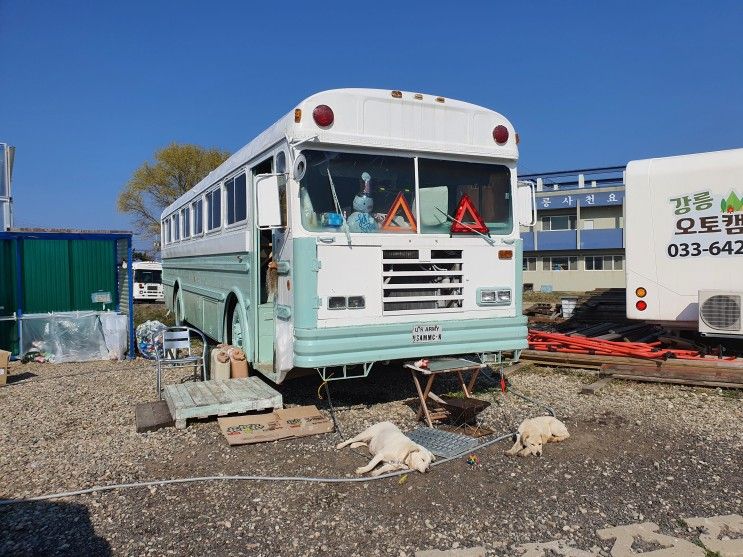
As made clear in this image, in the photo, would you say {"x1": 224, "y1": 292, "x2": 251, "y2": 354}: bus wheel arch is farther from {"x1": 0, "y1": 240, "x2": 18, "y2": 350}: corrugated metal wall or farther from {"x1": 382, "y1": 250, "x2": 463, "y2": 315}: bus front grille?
{"x1": 0, "y1": 240, "x2": 18, "y2": 350}: corrugated metal wall

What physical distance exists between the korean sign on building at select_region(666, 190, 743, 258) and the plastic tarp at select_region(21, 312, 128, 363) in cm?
874

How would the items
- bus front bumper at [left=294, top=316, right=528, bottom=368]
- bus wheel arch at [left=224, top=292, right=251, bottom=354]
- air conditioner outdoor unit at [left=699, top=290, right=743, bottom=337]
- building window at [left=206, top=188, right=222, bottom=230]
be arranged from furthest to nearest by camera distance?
building window at [left=206, top=188, right=222, bottom=230] < air conditioner outdoor unit at [left=699, top=290, right=743, bottom=337] < bus wheel arch at [left=224, top=292, right=251, bottom=354] < bus front bumper at [left=294, top=316, right=528, bottom=368]

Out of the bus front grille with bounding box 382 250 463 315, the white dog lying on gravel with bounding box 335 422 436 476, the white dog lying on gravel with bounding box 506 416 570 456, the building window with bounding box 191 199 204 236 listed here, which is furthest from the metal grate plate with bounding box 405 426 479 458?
the building window with bounding box 191 199 204 236

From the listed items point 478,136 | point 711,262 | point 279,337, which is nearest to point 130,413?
point 279,337

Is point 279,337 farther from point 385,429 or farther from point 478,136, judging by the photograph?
point 478,136

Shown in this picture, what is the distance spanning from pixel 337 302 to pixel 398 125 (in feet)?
6.00

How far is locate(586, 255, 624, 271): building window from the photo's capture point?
39.0m

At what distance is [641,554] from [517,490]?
3.40ft

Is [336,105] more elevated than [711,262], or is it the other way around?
[336,105]

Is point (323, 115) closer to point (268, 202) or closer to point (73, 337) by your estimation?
point (268, 202)

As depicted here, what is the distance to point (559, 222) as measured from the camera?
40688mm

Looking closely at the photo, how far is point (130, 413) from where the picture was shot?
257 inches

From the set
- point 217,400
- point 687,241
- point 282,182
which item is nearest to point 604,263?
point 687,241

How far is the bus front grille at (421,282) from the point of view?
5.73m
